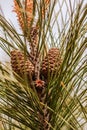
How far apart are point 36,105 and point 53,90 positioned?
71 mm

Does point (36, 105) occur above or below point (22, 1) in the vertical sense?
below

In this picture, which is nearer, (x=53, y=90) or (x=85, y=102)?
(x=53, y=90)

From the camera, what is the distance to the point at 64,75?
925 millimetres

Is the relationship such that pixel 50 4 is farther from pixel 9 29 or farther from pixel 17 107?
pixel 17 107

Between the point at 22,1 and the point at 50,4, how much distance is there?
0.09 meters

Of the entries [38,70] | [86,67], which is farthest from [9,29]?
[86,67]

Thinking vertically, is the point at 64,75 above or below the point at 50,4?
below

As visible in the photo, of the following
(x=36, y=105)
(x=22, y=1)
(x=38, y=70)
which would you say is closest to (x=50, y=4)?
(x=22, y=1)

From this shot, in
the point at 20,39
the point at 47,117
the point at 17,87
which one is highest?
the point at 20,39

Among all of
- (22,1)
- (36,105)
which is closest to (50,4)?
(22,1)

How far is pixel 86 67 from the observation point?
952 mm

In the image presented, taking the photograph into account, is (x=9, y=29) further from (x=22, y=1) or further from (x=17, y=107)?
(x=17, y=107)

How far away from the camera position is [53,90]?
0.94 metres

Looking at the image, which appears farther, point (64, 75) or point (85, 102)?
point (85, 102)
